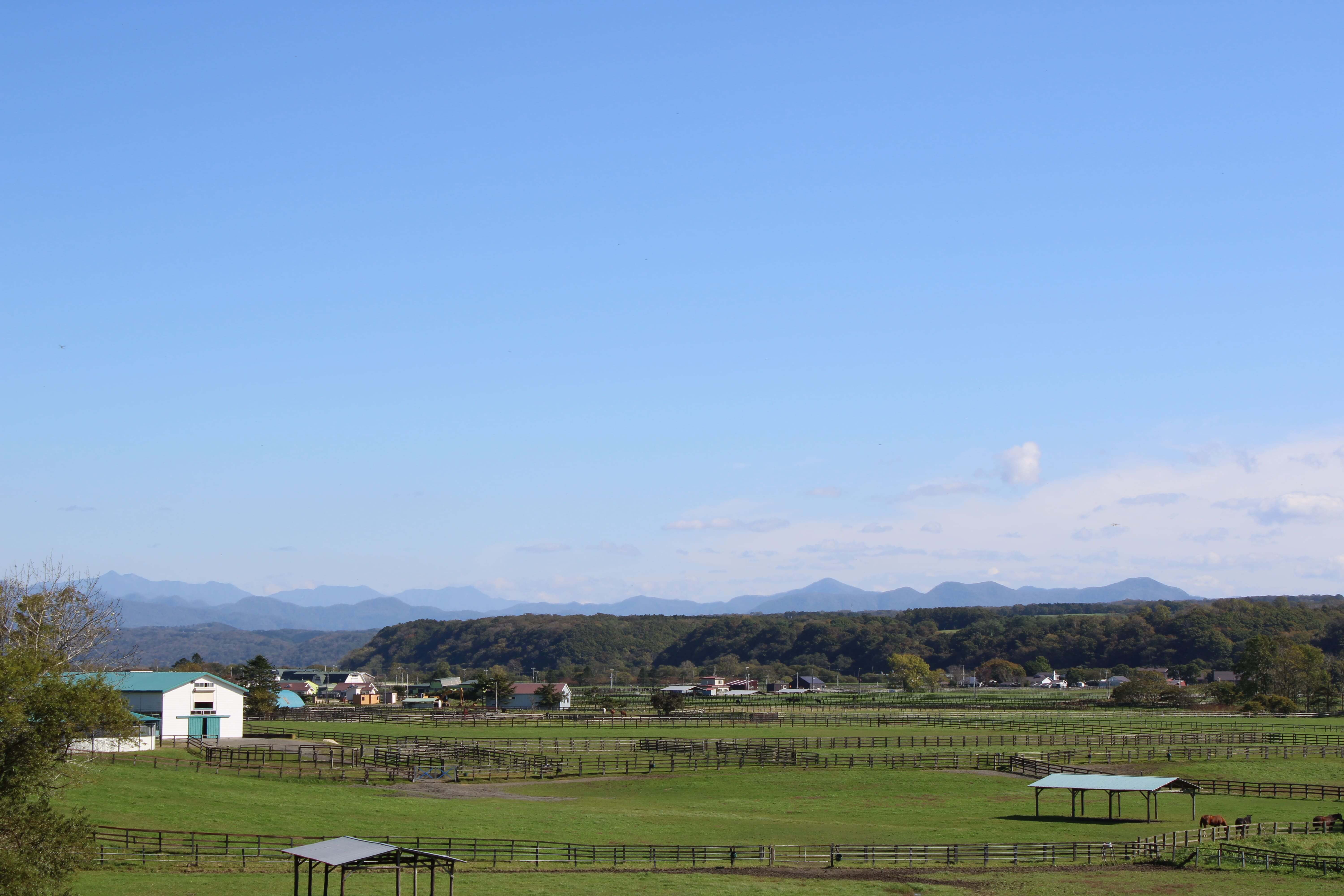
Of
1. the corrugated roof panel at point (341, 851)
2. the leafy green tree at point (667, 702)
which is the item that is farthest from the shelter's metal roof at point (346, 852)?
the leafy green tree at point (667, 702)

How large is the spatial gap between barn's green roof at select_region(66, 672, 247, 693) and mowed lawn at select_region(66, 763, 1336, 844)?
768 inches

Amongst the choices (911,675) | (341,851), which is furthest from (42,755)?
(911,675)

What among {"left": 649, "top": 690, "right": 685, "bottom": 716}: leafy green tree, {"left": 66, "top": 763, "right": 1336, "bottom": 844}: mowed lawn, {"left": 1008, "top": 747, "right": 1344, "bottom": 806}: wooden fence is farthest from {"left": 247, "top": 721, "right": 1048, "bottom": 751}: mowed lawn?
{"left": 66, "top": 763, "right": 1336, "bottom": 844}: mowed lawn

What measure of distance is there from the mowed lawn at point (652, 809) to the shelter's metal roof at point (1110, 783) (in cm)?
123

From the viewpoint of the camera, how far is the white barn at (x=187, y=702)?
2702 inches

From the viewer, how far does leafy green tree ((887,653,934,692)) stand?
176m

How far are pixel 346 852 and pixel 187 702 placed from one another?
2019 inches

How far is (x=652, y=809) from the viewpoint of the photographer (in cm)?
4781

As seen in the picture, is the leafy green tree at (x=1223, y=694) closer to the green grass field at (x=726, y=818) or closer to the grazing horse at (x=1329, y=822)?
the green grass field at (x=726, y=818)

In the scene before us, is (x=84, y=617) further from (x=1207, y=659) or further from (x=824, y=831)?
(x=1207, y=659)

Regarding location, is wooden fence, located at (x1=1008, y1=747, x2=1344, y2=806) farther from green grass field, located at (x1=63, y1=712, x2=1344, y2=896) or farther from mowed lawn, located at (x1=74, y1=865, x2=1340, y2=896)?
mowed lawn, located at (x1=74, y1=865, x2=1340, y2=896)

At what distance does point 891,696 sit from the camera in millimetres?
147875

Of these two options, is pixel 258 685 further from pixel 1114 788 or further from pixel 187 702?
pixel 1114 788

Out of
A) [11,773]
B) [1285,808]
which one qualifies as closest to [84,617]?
[11,773]
